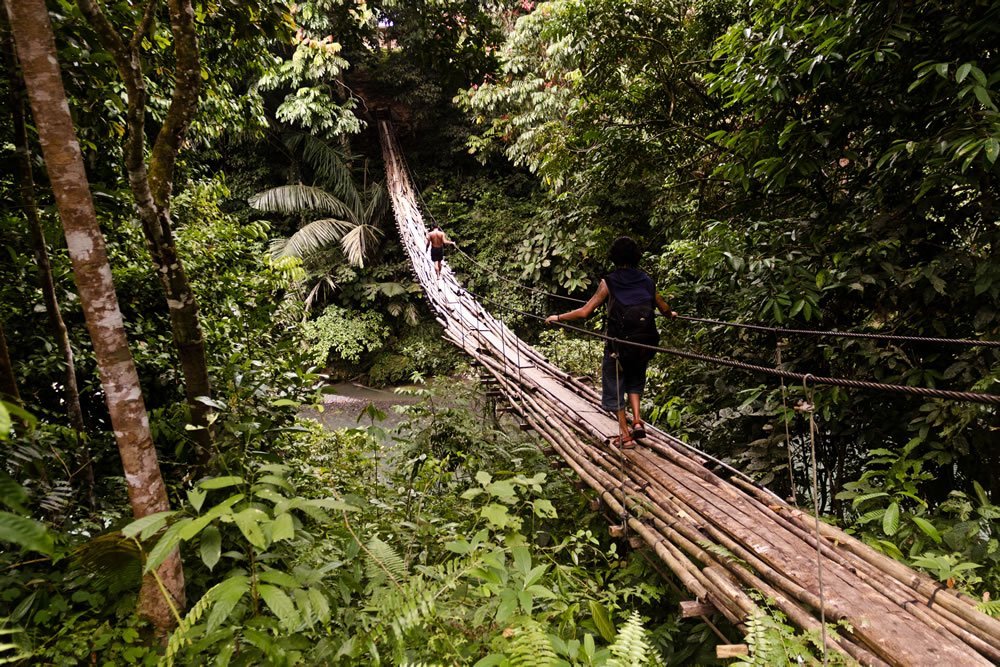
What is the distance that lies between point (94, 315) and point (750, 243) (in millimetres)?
2649

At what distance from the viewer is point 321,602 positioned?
3.09ft

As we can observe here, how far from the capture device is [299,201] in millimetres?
8484

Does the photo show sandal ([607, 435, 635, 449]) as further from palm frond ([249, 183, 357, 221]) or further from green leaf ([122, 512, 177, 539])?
palm frond ([249, 183, 357, 221])

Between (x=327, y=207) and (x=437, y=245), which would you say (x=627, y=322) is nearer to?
(x=437, y=245)

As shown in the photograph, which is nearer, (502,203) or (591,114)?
(591,114)

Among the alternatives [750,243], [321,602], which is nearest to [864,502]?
[750,243]

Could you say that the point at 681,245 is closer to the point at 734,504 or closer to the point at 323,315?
the point at 734,504

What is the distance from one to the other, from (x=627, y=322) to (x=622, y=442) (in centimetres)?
59

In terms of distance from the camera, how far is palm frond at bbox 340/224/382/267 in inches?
314

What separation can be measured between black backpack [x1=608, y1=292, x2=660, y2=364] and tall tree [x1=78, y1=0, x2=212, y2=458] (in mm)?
1669

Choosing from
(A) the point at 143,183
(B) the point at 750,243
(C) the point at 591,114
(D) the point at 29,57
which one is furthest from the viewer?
(C) the point at 591,114

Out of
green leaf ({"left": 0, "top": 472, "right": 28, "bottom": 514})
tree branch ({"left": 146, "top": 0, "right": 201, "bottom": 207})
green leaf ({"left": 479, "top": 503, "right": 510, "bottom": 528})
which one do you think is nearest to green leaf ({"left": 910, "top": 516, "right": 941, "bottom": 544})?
green leaf ({"left": 479, "top": 503, "right": 510, "bottom": 528})

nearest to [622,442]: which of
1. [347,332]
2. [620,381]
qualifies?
[620,381]

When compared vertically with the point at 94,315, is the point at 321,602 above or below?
below
